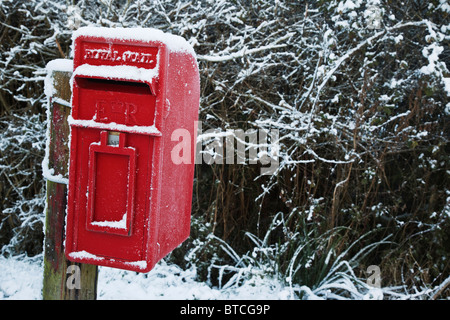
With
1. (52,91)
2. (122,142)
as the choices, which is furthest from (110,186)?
(52,91)

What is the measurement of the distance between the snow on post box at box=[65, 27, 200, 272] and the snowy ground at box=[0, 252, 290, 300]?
1.40 m

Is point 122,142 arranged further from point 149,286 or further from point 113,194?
point 149,286

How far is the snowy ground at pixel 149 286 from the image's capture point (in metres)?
3.09

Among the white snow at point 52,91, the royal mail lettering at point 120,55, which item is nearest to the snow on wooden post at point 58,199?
the white snow at point 52,91

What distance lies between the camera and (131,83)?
5.87 ft

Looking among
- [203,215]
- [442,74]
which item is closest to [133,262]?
[203,215]

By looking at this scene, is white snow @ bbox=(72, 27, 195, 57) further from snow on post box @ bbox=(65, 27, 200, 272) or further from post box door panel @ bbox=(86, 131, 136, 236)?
post box door panel @ bbox=(86, 131, 136, 236)

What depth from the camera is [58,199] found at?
1.83 meters

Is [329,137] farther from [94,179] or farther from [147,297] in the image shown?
[94,179]

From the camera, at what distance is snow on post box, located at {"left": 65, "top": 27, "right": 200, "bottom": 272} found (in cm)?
166

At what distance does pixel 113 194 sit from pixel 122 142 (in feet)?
0.75

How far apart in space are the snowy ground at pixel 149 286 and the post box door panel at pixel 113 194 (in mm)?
1458
